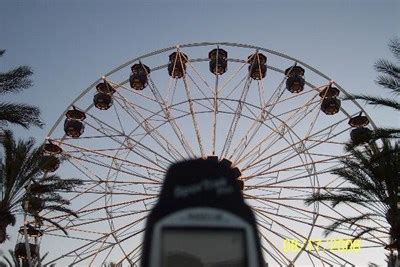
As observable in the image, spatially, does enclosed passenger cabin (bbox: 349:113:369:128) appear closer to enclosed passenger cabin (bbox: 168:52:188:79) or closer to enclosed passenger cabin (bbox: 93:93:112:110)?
enclosed passenger cabin (bbox: 168:52:188:79)

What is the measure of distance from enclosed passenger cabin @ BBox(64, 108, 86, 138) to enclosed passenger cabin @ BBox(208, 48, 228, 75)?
262 inches

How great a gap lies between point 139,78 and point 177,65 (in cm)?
209

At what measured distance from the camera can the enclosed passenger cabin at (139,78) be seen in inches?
888

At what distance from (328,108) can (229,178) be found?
834 inches

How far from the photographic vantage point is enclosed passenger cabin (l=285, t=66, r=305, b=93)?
22.3m

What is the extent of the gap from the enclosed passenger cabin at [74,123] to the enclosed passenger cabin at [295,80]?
32.6 feet

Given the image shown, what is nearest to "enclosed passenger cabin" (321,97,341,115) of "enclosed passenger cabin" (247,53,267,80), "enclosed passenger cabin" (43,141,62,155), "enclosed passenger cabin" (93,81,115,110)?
"enclosed passenger cabin" (247,53,267,80)

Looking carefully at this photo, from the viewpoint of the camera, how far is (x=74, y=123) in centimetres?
2231

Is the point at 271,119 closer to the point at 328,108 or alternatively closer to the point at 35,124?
the point at 328,108

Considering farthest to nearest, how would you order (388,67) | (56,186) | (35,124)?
(56,186) → (35,124) → (388,67)

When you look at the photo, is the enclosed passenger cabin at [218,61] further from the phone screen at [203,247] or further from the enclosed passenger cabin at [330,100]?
the phone screen at [203,247]

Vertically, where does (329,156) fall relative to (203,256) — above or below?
above

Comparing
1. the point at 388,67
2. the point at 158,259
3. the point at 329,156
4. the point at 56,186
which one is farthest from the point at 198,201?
the point at 329,156

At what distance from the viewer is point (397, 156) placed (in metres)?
15.5
